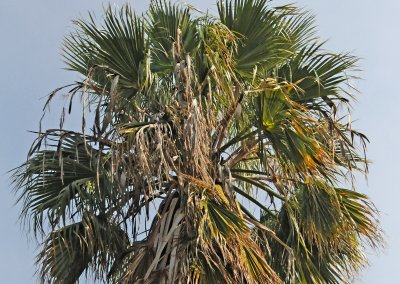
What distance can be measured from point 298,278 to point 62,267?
2094 millimetres

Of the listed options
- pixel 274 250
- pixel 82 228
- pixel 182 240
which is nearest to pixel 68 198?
pixel 82 228

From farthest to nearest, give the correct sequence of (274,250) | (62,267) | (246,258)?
1. (274,250)
2. (62,267)
3. (246,258)

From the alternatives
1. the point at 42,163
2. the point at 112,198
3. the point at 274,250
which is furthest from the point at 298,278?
the point at 42,163

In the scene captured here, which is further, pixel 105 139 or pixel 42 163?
pixel 42 163

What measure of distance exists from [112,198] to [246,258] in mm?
1286

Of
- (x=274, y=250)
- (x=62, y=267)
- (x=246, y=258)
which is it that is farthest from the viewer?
(x=274, y=250)

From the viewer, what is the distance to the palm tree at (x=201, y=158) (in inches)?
323

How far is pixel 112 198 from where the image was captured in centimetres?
872

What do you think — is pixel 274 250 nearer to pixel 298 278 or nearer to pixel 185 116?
pixel 298 278

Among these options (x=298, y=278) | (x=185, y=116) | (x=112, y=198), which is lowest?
(x=298, y=278)

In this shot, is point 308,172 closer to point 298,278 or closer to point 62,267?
point 298,278

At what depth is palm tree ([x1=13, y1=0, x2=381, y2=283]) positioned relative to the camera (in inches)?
323

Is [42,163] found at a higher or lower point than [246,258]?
higher

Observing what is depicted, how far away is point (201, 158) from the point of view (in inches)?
325
